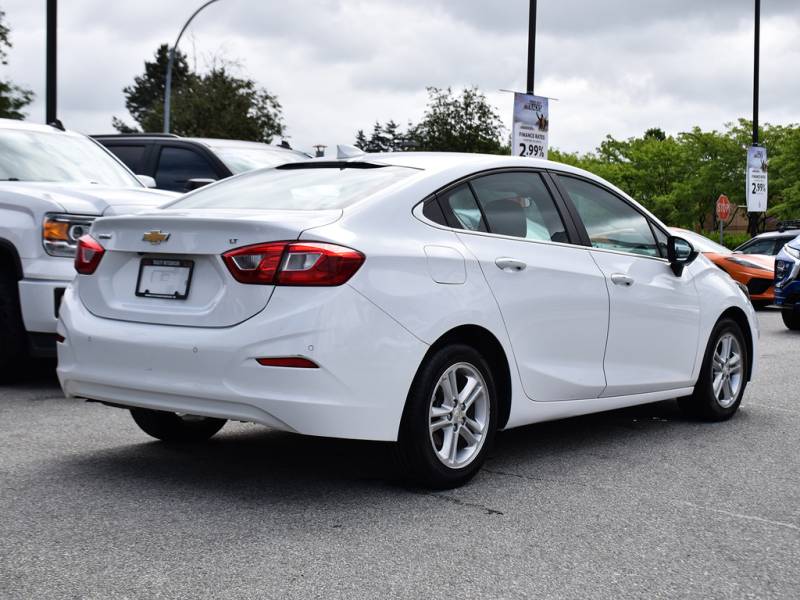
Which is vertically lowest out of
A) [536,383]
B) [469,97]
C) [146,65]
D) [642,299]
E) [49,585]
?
[49,585]

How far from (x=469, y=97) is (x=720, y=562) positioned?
55605 millimetres

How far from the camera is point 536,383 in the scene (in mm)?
5516

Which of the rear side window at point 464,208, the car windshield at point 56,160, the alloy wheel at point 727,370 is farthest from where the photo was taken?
the car windshield at point 56,160

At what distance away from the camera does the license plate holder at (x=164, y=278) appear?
480 cm

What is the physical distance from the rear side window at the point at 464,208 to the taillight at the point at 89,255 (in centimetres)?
161

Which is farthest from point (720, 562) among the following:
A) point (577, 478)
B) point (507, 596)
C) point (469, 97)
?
point (469, 97)

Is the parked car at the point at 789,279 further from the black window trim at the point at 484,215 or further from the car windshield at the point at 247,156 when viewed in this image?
the black window trim at the point at 484,215

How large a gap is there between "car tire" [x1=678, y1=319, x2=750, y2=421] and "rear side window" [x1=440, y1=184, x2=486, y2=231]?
92.8 inches

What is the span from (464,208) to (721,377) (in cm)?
275

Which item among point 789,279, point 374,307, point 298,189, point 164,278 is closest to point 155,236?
point 164,278

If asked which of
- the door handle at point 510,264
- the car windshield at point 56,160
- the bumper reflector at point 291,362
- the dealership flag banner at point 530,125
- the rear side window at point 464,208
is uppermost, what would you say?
the dealership flag banner at point 530,125

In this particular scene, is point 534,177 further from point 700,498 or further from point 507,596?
point 507,596

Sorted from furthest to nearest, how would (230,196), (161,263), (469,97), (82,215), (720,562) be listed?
1. (469,97)
2. (82,215)
3. (230,196)
4. (161,263)
5. (720,562)

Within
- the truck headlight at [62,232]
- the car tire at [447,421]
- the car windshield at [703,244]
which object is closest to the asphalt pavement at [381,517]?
the car tire at [447,421]
